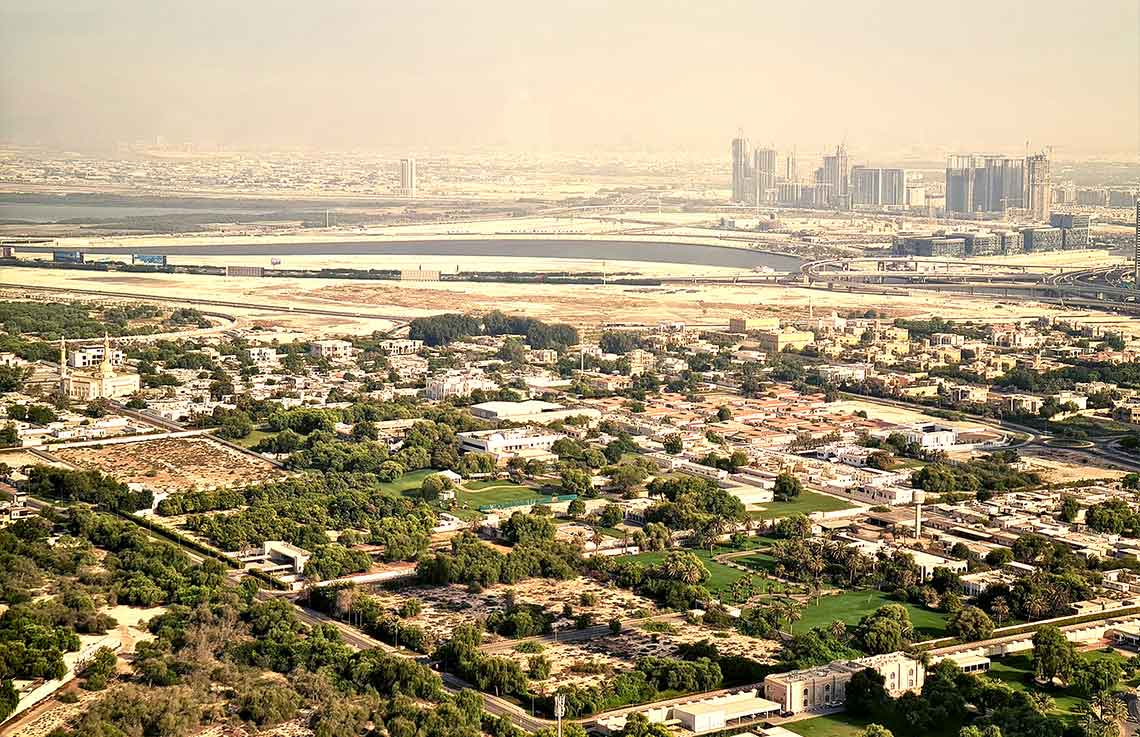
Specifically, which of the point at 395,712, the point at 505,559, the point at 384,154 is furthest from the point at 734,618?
the point at 384,154

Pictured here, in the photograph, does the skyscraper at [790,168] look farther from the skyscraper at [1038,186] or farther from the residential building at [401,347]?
the residential building at [401,347]

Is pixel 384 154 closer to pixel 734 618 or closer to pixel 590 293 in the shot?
pixel 590 293

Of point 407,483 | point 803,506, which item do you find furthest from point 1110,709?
point 407,483

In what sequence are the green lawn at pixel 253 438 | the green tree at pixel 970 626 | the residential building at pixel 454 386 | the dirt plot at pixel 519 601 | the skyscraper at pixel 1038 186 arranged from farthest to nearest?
the skyscraper at pixel 1038 186 < the residential building at pixel 454 386 < the green lawn at pixel 253 438 < the dirt plot at pixel 519 601 < the green tree at pixel 970 626

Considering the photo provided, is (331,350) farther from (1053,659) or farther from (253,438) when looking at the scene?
(1053,659)

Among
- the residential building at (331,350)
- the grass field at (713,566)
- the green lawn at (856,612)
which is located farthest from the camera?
the residential building at (331,350)

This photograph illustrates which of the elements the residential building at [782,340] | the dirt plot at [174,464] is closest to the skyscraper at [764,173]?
the residential building at [782,340]
